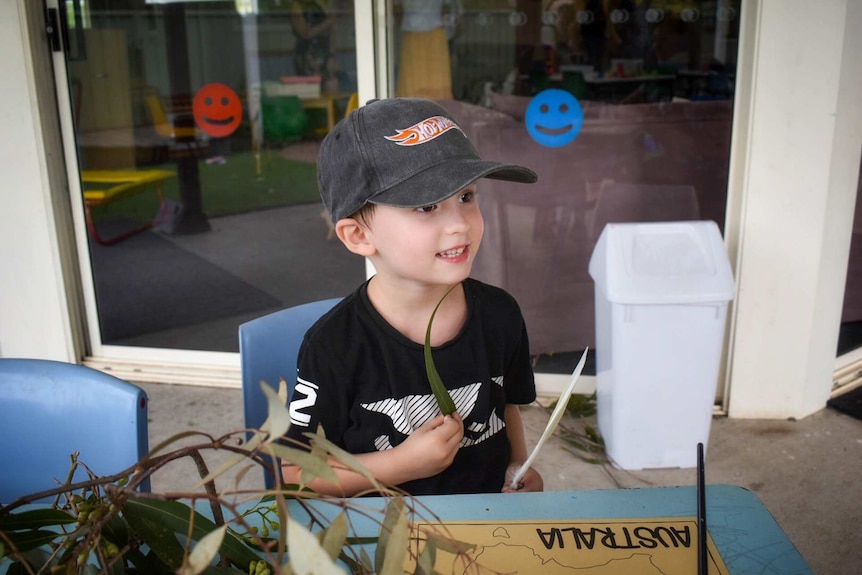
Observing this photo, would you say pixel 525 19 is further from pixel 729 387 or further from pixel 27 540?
pixel 27 540

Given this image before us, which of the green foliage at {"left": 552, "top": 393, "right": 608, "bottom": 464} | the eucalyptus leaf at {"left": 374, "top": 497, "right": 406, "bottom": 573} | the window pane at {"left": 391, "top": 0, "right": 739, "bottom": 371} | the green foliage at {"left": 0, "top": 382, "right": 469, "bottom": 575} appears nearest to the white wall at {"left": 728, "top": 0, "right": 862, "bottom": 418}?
the window pane at {"left": 391, "top": 0, "right": 739, "bottom": 371}

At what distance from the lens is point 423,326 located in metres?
1.57

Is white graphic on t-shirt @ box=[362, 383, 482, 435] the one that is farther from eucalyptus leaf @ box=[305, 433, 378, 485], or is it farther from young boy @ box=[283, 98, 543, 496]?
eucalyptus leaf @ box=[305, 433, 378, 485]

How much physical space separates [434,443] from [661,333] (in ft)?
5.18

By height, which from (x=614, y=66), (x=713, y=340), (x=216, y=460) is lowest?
(x=216, y=460)

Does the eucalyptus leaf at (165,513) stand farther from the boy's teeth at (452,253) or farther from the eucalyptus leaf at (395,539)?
the boy's teeth at (452,253)

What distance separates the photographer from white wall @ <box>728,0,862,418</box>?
108 inches

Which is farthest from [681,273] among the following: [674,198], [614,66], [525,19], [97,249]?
[97,249]

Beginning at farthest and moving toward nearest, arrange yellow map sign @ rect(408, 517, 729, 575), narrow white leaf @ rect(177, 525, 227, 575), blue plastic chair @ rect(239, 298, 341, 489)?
Answer: blue plastic chair @ rect(239, 298, 341, 489), yellow map sign @ rect(408, 517, 729, 575), narrow white leaf @ rect(177, 525, 227, 575)

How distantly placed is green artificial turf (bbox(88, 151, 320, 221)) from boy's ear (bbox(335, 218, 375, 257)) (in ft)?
6.68

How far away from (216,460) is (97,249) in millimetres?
1317

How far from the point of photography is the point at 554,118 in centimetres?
321

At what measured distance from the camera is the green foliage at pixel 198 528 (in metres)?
0.66

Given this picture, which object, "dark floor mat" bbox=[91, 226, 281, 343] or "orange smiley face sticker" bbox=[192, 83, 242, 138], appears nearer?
"orange smiley face sticker" bbox=[192, 83, 242, 138]
